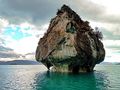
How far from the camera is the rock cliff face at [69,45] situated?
9975 centimetres

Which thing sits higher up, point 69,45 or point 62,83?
point 69,45

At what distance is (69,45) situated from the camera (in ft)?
325

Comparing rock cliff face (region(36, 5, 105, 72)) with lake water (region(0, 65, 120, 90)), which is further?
rock cliff face (region(36, 5, 105, 72))

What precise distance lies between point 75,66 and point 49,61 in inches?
412

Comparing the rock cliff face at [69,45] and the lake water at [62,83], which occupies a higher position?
the rock cliff face at [69,45]

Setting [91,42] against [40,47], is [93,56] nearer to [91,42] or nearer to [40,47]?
[91,42]

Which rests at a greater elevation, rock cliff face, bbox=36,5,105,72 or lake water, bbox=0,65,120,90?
rock cliff face, bbox=36,5,105,72

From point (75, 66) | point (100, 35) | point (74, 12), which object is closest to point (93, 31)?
point (100, 35)

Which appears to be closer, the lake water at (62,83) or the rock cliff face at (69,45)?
the lake water at (62,83)

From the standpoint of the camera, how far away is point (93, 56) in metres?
107

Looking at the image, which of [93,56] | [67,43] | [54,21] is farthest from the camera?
[54,21]

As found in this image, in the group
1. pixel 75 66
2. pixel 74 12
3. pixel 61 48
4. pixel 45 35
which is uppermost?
pixel 74 12

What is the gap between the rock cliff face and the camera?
99.8 m

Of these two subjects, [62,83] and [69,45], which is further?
[69,45]
